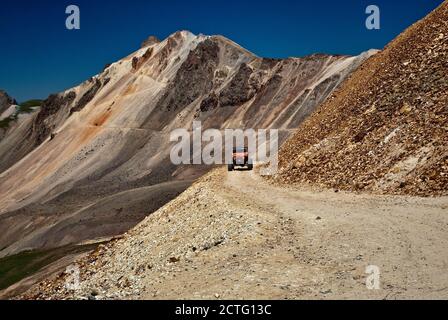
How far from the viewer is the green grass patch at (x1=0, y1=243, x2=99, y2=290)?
1646 inches

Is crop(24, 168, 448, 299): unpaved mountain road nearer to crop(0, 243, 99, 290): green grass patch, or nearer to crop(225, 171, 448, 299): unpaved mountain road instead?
crop(225, 171, 448, 299): unpaved mountain road

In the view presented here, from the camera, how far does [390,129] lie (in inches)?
1039

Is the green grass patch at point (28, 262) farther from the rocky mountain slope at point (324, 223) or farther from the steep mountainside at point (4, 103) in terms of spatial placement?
the steep mountainside at point (4, 103)

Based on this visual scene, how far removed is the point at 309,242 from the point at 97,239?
112 feet

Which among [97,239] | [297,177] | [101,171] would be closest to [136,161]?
[101,171]

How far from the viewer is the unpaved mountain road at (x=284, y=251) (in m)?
12.4

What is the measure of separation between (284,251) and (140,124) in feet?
266

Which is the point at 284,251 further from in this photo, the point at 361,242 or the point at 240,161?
the point at 240,161

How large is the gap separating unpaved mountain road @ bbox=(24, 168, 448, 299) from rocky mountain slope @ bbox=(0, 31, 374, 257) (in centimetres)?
2591

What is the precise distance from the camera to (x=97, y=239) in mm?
46875

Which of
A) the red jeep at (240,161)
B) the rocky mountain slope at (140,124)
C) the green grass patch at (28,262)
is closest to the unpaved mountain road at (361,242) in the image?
the red jeep at (240,161)

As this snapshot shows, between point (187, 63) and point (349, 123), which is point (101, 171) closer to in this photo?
point (187, 63)

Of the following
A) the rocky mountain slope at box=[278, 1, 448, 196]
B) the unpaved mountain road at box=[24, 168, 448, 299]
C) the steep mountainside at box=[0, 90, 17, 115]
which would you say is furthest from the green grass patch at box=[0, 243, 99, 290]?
the steep mountainside at box=[0, 90, 17, 115]

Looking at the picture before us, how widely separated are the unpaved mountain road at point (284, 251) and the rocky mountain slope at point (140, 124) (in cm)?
2591
